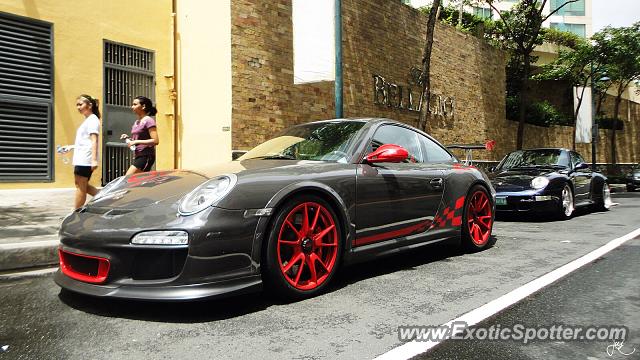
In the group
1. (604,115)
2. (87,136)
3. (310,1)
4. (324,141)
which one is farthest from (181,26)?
(604,115)

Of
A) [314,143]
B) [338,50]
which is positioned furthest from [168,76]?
[314,143]

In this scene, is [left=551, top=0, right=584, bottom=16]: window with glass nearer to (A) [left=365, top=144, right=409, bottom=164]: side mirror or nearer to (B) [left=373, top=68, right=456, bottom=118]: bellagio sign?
(B) [left=373, top=68, right=456, bottom=118]: bellagio sign

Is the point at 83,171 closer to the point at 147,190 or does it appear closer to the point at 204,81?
the point at 147,190

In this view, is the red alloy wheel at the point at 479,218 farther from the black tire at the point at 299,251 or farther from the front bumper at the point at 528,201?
the front bumper at the point at 528,201

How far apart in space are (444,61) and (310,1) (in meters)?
10.9

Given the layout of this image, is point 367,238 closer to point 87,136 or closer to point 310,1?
point 87,136

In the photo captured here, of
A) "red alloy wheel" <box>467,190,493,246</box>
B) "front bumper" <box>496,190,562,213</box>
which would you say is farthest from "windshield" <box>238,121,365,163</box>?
"front bumper" <box>496,190,562,213</box>

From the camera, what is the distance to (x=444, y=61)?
17906 millimetres

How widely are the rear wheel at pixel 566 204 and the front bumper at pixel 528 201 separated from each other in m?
0.14

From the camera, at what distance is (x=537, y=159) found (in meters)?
9.30

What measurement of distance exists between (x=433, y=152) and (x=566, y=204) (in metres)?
4.82

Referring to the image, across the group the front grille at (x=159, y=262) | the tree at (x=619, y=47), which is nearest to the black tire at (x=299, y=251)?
the front grille at (x=159, y=262)

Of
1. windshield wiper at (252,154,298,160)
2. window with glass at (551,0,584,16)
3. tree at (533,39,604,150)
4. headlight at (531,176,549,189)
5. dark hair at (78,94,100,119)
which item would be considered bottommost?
headlight at (531,176,549,189)

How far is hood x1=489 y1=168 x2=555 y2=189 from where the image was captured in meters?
8.21
